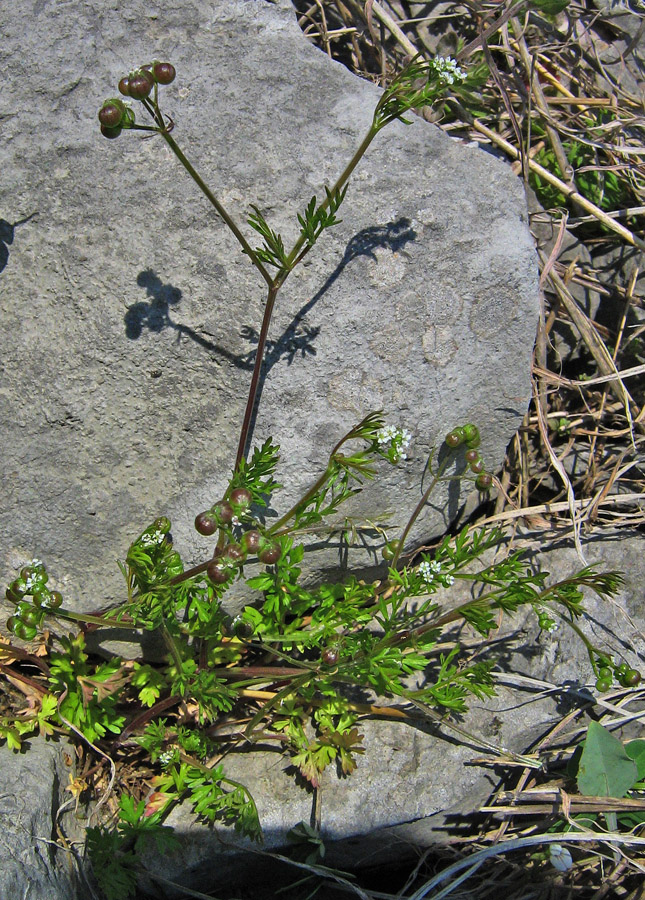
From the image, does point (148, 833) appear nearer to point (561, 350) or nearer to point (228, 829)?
point (228, 829)

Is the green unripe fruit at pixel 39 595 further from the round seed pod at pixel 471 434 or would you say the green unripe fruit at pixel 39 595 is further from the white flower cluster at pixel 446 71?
the white flower cluster at pixel 446 71

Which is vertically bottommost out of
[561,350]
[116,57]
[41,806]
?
[41,806]

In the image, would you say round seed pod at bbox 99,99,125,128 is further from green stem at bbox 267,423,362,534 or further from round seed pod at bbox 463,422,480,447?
round seed pod at bbox 463,422,480,447

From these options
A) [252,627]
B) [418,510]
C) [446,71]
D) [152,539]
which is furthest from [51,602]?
[446,71]

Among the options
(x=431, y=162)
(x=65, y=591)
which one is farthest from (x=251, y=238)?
(x=65, y=591)

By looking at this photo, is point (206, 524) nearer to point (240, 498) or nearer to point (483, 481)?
point (240, 498)
